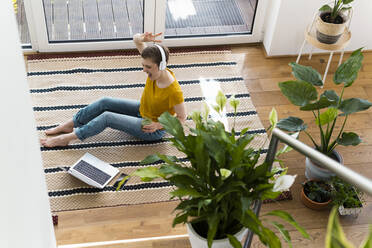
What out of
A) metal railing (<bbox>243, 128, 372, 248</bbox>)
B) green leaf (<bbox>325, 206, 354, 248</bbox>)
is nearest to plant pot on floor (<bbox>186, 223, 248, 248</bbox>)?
metal railing (<bbox>243, 128, 372, 248</bbox>)

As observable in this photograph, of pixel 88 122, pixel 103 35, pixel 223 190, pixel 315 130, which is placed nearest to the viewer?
pixel 223 190

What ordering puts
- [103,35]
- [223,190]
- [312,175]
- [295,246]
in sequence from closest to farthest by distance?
[223,190] < [295,246] < [312,175] < [103,35]

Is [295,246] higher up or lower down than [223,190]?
lower down

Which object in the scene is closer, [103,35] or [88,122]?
[88,122]

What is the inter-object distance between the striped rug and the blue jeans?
113mm

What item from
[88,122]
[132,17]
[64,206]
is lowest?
[64,206]

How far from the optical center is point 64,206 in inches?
110

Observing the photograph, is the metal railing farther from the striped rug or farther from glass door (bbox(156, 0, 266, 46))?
glass door (bbox(156, 0, 266, 46))

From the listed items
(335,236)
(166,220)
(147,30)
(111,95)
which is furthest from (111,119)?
(335,236)

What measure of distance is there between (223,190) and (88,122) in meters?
1.50

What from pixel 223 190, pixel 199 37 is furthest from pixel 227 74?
pixel 223 190

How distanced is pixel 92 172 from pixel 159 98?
24.5 inches

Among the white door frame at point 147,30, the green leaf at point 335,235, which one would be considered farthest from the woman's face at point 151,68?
Result: the green leaf at point 335,235

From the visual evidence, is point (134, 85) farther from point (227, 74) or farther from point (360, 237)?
point (360, 237)
